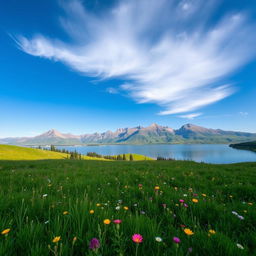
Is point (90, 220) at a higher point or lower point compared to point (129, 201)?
higher

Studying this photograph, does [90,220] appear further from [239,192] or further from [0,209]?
[239,192]

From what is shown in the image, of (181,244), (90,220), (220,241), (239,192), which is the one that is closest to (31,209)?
(90,220)

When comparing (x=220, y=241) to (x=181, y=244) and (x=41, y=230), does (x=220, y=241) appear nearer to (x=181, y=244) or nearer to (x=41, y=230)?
(x=181, y=244)

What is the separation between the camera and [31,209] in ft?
6.86

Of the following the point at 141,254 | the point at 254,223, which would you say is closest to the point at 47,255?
the point at 141,254

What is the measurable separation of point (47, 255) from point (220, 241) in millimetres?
1744

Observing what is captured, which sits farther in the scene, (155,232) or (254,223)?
(254,223)

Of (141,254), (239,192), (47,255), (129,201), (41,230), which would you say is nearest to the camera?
(47,255)

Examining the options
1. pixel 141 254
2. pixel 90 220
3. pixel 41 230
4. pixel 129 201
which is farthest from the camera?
pixel 129 201

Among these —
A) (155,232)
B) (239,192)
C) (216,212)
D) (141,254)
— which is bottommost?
(239,192)

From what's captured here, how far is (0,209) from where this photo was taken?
6.90 ft

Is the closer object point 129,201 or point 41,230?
point 41,230

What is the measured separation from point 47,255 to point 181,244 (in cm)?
141

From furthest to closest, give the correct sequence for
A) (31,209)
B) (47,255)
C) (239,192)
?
(239,192)
(31,209)
(47,255)
